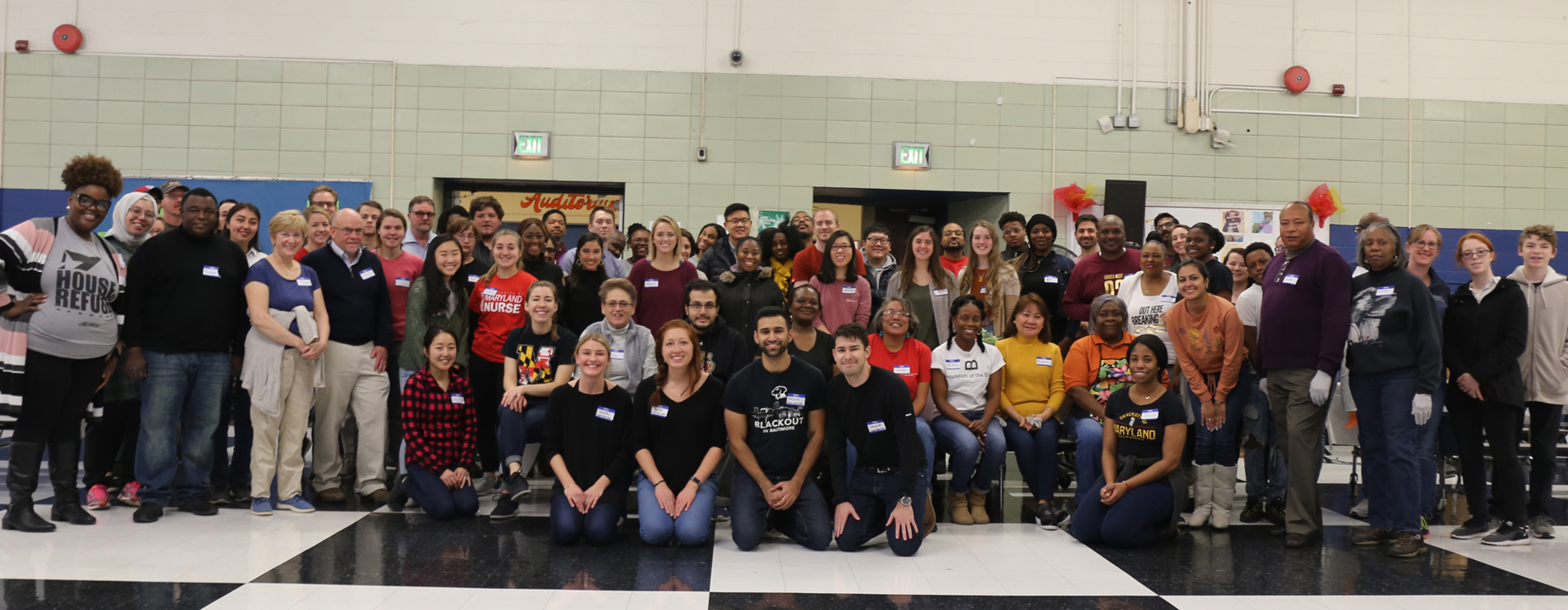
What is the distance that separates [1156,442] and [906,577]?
4.49 feet

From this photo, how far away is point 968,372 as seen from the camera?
15.5 ft

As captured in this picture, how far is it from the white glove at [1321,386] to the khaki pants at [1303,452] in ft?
0.22

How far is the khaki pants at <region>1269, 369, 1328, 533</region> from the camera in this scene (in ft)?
13.6

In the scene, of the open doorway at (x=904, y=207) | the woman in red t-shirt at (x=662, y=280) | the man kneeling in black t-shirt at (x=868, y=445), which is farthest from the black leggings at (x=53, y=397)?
the open doorway at (x=904, y=207)

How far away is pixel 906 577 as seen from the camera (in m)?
3.44

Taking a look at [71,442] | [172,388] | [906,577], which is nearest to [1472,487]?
[906,577]

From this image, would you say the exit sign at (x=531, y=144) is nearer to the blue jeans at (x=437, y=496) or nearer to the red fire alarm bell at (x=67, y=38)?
the red fire alarm bell at (x=67, y=38)

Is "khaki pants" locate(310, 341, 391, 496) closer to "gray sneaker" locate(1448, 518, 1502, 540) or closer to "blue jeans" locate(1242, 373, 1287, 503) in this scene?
"blue jeans" locate(1242, 373, 1287, 503)

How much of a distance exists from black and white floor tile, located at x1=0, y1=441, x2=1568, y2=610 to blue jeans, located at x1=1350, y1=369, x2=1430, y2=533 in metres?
0.21

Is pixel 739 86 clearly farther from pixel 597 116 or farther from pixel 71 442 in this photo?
pixel 71 442

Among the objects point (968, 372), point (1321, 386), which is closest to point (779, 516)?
point (968, 372)

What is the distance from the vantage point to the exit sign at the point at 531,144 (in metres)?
8.52

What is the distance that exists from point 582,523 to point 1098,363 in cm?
260

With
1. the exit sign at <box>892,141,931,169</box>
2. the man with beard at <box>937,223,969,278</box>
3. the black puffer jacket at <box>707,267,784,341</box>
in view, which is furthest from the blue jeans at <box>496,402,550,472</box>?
the exit sign at <box>892,141,931,169</box>
